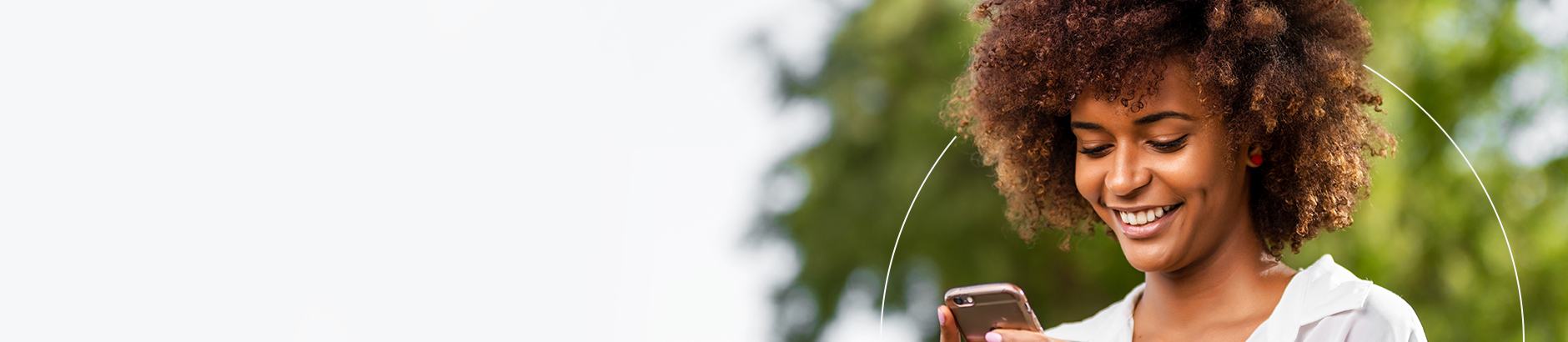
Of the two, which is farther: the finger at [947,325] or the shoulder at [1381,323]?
the finger at [947,325]

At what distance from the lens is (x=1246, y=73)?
2381mm

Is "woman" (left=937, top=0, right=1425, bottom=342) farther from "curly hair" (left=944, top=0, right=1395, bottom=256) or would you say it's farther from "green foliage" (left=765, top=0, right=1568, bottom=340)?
"green foliage" (left=765, top=0, right=1568, bottom=340)

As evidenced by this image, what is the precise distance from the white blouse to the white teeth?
30 cm

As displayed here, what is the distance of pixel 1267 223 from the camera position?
2.60m

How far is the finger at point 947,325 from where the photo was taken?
2.58 m

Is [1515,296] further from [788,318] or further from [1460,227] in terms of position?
[788,318]

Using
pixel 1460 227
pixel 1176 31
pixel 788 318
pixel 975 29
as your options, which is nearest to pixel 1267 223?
pixel 1176 31

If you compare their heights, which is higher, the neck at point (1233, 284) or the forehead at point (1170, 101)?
the forehead at point (1170, 101)

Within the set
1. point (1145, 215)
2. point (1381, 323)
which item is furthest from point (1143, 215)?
point (1381, 323)

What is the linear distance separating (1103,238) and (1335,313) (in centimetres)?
315

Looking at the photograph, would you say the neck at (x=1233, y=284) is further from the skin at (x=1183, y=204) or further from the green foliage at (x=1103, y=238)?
the green foliage at (x=1103, y=238)

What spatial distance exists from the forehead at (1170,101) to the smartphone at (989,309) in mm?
414

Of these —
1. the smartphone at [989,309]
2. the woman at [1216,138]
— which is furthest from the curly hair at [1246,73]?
the smartphone at [989,309]

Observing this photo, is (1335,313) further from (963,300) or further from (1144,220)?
(963,300)
